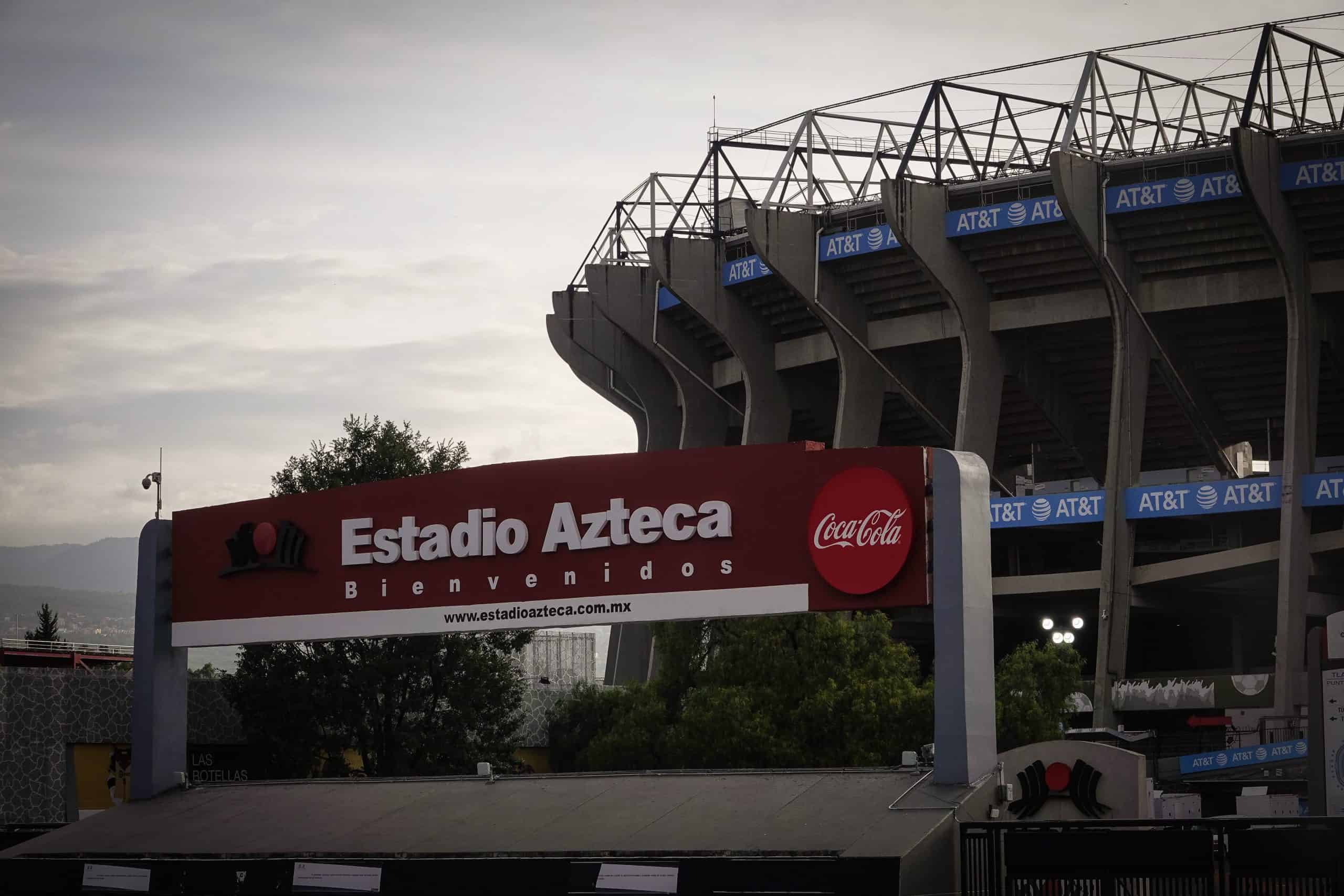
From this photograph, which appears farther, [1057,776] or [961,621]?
[961,621]

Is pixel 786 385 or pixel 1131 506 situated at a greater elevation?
pixel 786 385

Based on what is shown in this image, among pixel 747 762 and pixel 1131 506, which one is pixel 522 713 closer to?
pixel 747 762

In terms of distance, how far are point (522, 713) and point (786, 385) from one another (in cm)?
2904

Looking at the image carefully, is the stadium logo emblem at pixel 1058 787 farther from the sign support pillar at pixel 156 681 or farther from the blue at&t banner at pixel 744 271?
the blue at&t banner at pixel 744 271

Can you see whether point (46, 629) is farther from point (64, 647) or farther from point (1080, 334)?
point (1080, 334)

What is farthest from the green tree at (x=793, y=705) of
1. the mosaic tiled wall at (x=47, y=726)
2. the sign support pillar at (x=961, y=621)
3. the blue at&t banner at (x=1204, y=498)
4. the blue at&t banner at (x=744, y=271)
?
the blue at&t banner at (x=744, y=271)

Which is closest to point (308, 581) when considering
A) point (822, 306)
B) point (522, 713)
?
→ point (522, 713)

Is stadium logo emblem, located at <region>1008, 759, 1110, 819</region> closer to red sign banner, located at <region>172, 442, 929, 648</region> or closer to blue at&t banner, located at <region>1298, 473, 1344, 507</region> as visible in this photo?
red sign banner, located at <region>172, 442, 929, 648</region>

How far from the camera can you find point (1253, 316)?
61844mm

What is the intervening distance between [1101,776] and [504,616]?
9077 mm

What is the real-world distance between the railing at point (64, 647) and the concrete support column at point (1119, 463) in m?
38.8

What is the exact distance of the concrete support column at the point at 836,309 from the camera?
6200 cm

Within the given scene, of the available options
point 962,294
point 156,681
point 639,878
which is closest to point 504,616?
point 639,878

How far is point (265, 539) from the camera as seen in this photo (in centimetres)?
2527
